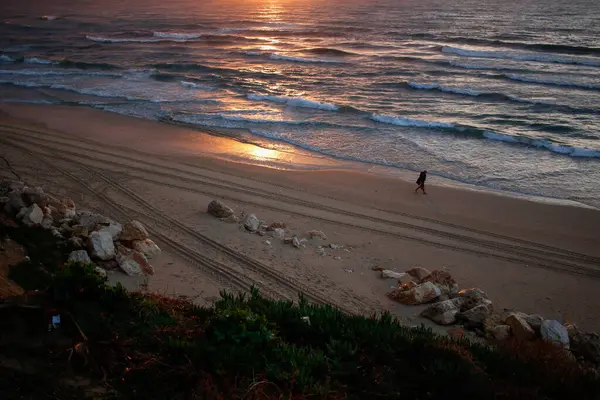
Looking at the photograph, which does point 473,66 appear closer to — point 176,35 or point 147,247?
point 147,247

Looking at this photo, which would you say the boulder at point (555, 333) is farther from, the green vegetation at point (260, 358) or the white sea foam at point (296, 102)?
the white sea foam at point (296, 102)

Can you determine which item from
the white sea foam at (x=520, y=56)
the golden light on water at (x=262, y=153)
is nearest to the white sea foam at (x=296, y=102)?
the golden light on water at (x=262, y=153)

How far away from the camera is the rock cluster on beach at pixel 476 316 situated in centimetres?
713

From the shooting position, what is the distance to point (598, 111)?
2105 cm

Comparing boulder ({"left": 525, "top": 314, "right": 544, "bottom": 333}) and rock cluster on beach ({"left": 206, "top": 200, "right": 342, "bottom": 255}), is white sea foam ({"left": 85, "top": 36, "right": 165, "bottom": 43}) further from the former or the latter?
boulder ({"left": 525, "top": 314, "right": 544, "bottom": 333})

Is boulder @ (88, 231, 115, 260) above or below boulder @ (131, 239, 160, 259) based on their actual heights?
above

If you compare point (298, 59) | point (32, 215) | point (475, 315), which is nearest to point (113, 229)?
point (32, 215)

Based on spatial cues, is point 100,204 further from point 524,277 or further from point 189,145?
point 524,277

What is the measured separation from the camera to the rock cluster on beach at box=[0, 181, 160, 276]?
27.0 feet

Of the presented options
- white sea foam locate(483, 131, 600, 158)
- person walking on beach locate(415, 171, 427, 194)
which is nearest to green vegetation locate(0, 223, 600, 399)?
person walking on beach locate(415, 171, 427, 194)

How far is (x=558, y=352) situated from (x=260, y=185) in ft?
A: 28.1

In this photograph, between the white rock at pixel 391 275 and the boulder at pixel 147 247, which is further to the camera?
the white rock at pixel 391 275

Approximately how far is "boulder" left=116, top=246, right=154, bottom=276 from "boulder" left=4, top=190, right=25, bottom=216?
2162 millimetres

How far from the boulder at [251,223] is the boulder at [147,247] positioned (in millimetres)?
1947
